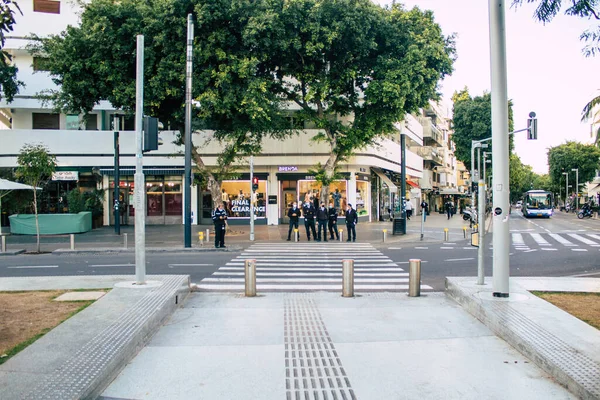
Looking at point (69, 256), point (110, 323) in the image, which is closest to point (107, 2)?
point (69, 256)

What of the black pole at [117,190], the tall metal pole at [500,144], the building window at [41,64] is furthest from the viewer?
the black pole at [117,190]

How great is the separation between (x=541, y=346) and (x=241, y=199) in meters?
29.5

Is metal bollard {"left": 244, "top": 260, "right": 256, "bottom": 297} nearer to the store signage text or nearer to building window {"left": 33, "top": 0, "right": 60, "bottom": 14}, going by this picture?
the store signage text

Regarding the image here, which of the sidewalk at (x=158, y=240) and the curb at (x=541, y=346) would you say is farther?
the sidewalk at (x=158, y=240)

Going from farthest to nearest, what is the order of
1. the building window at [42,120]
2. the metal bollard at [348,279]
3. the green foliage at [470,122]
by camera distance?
the green foliage at [470,122], the building window at [42,120], the metal bollard at [348,279]

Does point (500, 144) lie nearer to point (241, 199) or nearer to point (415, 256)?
point (415, 256)

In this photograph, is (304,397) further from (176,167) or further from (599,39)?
(176,167)

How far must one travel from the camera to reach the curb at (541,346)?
16.0ft

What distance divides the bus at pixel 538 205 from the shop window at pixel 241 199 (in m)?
33.0

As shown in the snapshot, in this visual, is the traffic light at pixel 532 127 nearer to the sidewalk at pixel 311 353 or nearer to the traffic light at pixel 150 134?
the sidewalk at pixel 311 353

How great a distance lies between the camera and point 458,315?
27.6ft

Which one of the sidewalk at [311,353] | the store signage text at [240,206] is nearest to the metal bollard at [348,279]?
the sidewalk at [311,353]

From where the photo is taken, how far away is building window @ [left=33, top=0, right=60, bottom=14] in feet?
112

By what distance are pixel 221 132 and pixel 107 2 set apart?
7.44 meters
